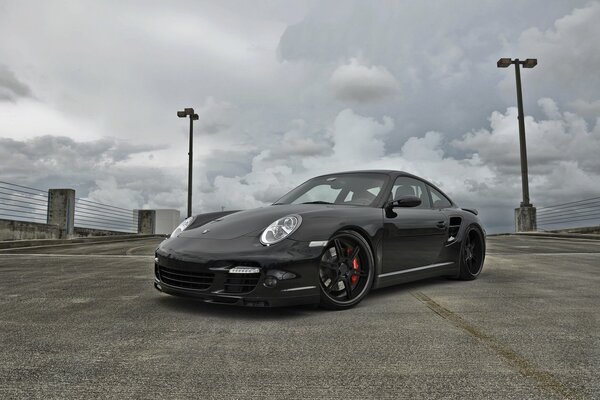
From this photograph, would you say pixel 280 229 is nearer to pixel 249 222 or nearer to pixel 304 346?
pixel 249 222

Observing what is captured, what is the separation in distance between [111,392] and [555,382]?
6.07 ft

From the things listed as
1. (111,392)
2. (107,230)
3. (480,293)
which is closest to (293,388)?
(111,392)

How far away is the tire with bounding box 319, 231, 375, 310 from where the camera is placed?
3648mm

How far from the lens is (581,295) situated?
168 inches

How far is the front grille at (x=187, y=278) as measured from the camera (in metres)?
3.41

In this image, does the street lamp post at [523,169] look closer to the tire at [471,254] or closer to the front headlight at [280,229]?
the tire at [471,254]

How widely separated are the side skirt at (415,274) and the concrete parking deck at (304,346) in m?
0.15

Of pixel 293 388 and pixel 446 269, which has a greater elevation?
pixel 446 269

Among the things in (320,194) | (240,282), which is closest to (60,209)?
(320,194)

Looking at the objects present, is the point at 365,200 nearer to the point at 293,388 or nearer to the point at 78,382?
the point at 293,388

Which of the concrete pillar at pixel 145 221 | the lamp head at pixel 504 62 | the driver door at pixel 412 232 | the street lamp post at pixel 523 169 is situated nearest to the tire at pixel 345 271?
the driver door at pixel 412 232

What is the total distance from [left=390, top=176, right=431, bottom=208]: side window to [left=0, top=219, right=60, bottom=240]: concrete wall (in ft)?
45.0

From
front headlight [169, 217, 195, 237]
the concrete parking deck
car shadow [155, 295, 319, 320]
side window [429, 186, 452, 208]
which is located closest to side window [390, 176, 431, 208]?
side window [429, 186, 452, 208]

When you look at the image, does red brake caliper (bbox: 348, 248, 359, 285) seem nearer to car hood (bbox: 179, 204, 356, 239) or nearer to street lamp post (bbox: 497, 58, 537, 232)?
car hood (bbox: 179, 204, 356, 239)
